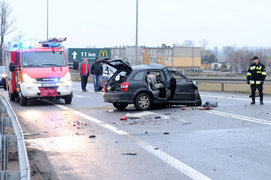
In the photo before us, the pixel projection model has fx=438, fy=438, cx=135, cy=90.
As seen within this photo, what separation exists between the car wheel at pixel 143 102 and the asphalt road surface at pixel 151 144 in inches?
16.4

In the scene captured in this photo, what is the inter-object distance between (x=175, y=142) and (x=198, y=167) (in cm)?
217

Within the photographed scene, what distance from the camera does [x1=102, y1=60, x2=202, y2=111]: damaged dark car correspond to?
14398 mm

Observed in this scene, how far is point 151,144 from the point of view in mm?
8688

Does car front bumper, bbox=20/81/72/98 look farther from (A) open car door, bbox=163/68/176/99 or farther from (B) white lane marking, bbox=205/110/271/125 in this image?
(B) white lane marking, bbox=205/110/271/125

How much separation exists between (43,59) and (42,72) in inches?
30.0

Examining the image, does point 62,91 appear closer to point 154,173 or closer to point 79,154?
point 79,154

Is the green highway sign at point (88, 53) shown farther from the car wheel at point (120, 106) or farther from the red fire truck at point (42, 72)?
the car wheel at point (120, 106)

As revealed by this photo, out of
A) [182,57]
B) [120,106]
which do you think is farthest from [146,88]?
[182,57]

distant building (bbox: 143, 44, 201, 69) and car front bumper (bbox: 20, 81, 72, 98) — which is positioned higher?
distant building (bbox: 143, 44, 201, 69)

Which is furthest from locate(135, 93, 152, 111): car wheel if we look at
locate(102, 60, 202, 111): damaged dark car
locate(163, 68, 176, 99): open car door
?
locate(163, 68, 176, 99): open car door

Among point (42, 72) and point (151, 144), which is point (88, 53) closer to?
point (42, 72)

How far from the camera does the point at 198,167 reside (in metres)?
6.72

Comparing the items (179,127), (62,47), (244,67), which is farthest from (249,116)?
(244,67)

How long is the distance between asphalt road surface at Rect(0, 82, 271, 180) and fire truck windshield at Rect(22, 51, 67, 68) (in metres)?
3.62
